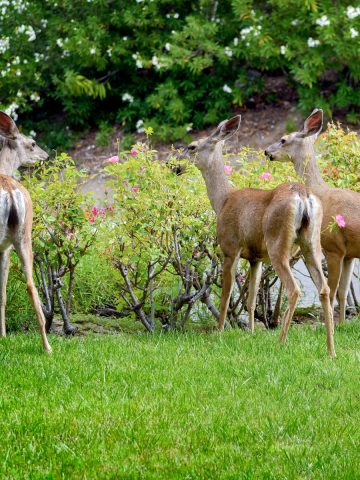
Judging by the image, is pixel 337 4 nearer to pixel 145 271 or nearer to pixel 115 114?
pixel 115 114

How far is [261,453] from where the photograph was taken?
462cm

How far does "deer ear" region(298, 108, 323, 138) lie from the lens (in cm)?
826

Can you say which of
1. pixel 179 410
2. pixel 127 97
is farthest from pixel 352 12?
pixel 179 410

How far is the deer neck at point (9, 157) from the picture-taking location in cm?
784

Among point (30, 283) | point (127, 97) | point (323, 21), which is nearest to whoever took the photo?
point (30, 283)

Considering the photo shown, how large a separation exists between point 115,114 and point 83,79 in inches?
52.7

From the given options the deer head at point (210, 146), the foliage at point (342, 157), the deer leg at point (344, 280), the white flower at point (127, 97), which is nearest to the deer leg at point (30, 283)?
the deer head at point (210, 146)

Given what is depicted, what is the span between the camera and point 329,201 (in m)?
8.32

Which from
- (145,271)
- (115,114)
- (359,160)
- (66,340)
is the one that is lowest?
(66,340)

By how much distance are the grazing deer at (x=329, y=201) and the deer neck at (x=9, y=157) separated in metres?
2.26

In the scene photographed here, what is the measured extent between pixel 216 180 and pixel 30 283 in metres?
2.28

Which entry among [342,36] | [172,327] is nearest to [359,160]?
[172,327]

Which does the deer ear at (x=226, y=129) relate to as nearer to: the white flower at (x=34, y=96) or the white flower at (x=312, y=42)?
the white flower at (x=312, y=42)

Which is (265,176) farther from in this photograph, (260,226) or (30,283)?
(30,283)
